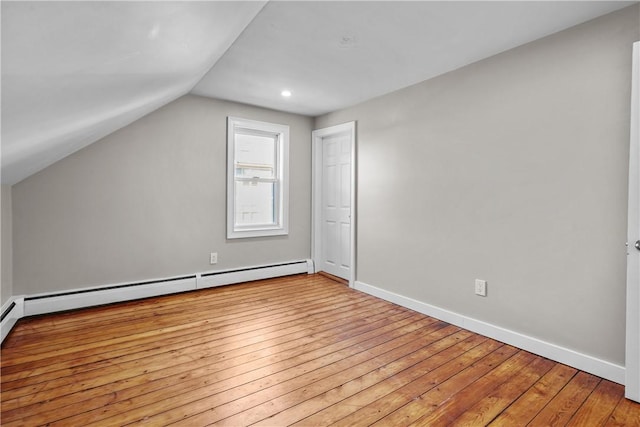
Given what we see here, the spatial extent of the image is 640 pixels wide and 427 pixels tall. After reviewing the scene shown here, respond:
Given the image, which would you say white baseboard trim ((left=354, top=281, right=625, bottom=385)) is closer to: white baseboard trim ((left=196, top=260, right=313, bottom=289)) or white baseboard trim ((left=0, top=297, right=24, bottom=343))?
white baseboard trim ((left=196, top=260, right=313, bottom=289))

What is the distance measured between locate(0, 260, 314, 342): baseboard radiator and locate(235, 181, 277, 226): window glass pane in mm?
643

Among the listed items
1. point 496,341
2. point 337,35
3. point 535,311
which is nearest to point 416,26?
point 337,35

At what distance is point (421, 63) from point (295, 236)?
2.76 meters

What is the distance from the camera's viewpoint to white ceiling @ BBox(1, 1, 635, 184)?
36.2 inches

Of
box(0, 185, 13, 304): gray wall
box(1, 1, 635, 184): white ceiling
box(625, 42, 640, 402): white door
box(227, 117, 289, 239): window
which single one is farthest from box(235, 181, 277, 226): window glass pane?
box(625, 42, 640, 402): white door

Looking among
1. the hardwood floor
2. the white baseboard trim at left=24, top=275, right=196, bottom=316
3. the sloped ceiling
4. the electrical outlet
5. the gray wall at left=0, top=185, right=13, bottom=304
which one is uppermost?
the sloped ceiling

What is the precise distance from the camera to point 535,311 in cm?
229

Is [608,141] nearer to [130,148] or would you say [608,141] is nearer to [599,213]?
[599,213]

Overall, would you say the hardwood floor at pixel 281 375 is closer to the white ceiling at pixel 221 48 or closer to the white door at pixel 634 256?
the white door at pixel 634 256

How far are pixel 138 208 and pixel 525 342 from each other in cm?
382

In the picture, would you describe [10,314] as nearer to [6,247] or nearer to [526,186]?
[6,247]

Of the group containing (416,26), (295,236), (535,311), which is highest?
(416,26)

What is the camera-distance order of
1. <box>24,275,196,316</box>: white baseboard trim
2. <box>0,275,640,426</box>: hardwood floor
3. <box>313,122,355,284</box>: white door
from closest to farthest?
<box>0,275,640,426</box>: hardwood floor
<box>24,275,196,316</box>: white baseboard trim
<box>313,122,355,284</box>: white door

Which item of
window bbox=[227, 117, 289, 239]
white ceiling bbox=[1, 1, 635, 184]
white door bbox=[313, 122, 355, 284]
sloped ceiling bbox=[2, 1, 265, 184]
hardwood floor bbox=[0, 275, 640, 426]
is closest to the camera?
sloped ceiling bbox=[2, 1, 265, 184]
